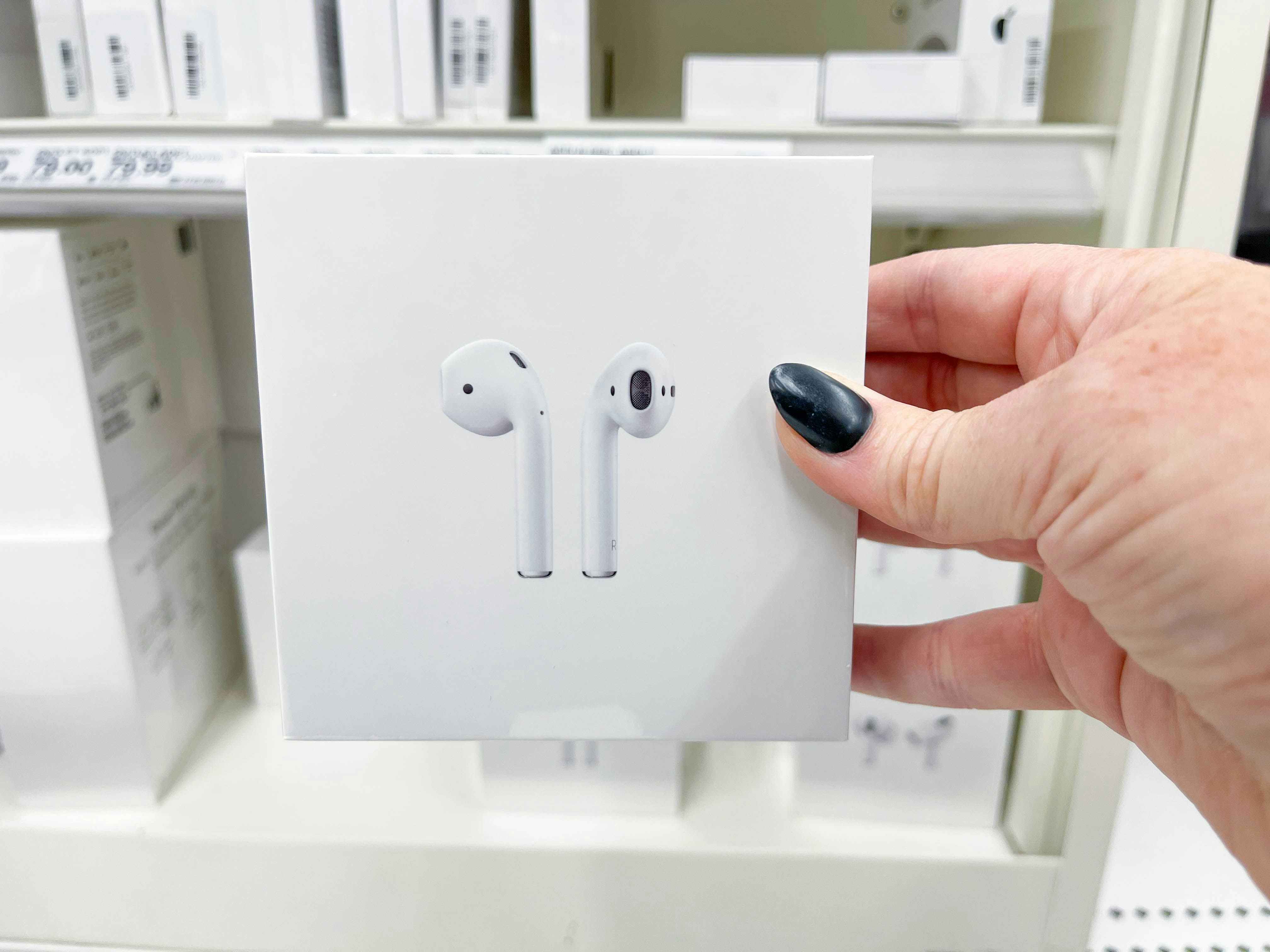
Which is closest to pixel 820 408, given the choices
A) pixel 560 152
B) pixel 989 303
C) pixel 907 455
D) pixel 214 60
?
pixel 907 455

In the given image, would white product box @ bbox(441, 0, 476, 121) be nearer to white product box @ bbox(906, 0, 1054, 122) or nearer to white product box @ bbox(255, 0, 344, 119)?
white product box @ bbox(255, 0, 344, 119)

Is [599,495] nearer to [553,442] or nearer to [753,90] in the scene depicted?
[553,442]

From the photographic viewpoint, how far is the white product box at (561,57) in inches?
23.1

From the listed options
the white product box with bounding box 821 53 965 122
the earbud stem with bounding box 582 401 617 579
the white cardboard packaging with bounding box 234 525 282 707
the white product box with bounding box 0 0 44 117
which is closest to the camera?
the earbud stem with bounding box 582 401 617 579

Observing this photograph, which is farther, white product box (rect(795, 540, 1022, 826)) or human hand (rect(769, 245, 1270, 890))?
white product box (rect(795, 540, 1022, 826))

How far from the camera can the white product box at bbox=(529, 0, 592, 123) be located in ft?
1.92

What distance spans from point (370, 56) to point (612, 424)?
0.37m

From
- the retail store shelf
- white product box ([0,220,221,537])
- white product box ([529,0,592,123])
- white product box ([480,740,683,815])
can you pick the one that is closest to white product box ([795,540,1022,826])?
white product box ([480,740,683,815])

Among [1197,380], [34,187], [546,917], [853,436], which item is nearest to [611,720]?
[853,436]

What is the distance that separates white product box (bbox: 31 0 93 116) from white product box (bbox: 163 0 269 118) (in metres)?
0.07

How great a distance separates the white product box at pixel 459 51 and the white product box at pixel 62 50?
10.3 inches

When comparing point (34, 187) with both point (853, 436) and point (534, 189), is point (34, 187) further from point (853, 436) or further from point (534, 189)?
point (853, 436)

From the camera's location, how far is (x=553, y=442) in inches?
15.8

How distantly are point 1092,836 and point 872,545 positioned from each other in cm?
31
